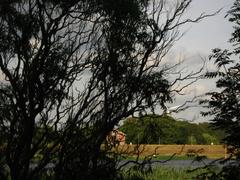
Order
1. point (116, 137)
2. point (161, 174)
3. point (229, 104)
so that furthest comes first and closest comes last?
point (161, 174) → point (116, 137) → point (229, 104)

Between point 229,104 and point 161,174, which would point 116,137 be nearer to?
point 229,104

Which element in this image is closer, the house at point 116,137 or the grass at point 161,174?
the grass at point 161,174

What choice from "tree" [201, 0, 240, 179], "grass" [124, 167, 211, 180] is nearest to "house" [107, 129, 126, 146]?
"grass" [124, 167, 211, 180]

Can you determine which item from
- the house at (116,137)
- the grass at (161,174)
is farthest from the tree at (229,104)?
the house at (116,137)

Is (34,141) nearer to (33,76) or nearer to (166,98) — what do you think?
(33,76)

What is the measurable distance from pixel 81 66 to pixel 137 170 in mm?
2693

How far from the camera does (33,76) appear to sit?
10.4 meters

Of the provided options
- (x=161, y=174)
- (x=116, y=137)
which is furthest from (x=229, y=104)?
(x=161, y=174)

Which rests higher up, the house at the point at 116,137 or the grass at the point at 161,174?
the house at the point at 116,137

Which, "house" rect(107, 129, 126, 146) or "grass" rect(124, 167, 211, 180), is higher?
"house" rect(107, 129, 126, 146)

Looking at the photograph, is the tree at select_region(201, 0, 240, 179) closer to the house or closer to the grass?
the grass

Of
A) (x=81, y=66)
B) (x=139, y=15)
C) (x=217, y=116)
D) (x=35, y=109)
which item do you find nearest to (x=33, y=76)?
(x=35, y=109)

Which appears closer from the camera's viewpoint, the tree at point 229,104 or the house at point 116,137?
the tree at point 229,104

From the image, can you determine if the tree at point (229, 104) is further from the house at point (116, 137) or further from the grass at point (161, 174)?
the house at point (116, 137)
